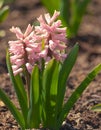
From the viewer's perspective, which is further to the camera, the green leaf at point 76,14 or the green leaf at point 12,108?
the green leaf at point 76,14

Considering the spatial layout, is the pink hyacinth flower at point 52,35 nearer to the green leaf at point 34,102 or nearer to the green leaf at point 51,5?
the green leaf at point 34,102

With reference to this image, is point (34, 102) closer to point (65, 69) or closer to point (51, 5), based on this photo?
point (65, 69)

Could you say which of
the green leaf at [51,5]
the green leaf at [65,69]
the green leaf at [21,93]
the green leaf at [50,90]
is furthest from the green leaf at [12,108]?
the green leaf at [51,5]

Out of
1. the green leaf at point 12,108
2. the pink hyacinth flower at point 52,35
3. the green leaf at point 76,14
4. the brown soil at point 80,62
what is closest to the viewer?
the pink hyacinth flower at point 52,35

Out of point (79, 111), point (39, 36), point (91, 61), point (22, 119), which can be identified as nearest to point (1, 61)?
point (91, 61)

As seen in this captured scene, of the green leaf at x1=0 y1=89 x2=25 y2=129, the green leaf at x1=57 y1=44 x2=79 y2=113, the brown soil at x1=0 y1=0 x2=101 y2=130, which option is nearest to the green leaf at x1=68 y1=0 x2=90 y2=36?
the brown soil at x1=0 y1=0 x2=101 y2=130

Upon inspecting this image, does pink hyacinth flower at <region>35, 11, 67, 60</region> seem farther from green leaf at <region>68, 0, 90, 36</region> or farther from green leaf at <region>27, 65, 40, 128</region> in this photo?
green leaf at <region>68, 0, 90, 36</region>
